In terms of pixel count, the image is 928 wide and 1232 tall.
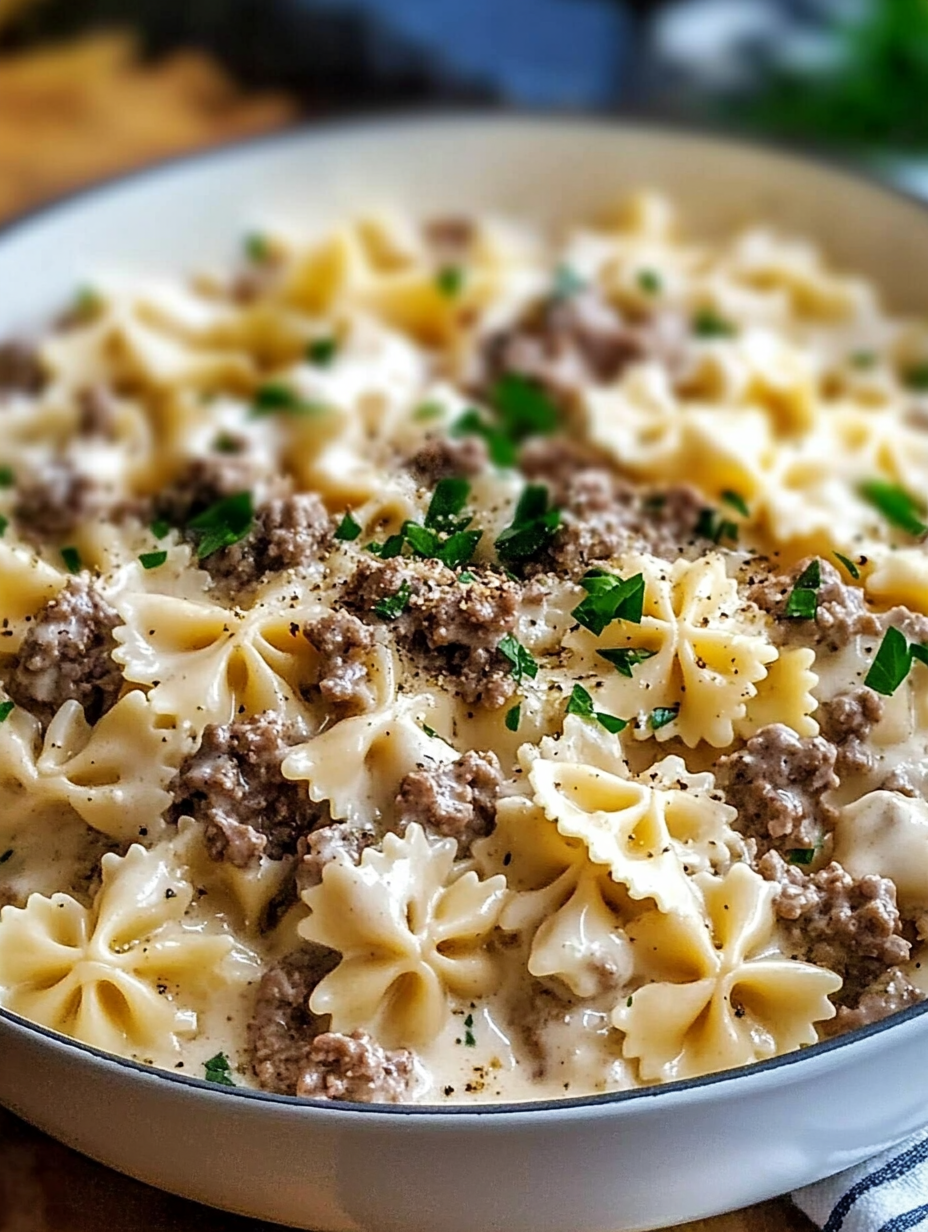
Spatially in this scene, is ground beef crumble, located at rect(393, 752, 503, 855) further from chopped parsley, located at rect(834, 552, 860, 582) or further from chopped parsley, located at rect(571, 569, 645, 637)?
chopped parsley, located at rect(834, 552, 860, 582)

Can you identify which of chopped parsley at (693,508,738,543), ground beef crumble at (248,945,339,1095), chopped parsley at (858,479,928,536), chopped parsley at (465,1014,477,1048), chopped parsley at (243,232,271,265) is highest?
chopped parsley at (858,479,928,536)

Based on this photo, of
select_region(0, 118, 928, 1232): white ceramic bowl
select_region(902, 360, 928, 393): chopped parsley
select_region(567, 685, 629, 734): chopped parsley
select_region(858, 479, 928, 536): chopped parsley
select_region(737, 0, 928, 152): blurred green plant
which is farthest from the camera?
select_region(737, 0, 928, 152): blurred green plant

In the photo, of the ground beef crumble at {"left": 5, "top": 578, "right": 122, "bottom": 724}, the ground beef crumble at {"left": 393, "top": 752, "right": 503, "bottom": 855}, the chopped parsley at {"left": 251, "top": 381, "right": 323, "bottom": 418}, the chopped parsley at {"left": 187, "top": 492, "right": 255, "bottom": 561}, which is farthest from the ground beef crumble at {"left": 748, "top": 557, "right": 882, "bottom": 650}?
the chopped parsley at {"left": 251, "top": 381, "right": 323, "bottom": 418}

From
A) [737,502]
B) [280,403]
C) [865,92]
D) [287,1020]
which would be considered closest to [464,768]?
[287,1020]

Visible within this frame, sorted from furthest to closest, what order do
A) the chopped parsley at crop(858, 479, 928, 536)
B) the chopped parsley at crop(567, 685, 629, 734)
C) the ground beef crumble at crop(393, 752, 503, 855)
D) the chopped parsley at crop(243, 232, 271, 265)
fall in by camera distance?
the chopped parsley at crop(243, 232, 271, 265) < the chopped parsley at crop(858, 479, 928, 536) < the chopped parsley at crop(567, 685, 629, 734) < the ground beef crumble at crop(393, 752, 503, 855)

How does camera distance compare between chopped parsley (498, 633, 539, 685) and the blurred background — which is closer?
chopped parsley (498, 633, 539, 685)

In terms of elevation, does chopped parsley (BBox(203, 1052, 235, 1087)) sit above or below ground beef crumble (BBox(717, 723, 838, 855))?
below

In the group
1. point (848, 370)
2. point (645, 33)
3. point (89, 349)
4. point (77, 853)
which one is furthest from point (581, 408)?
point (645, 33)
